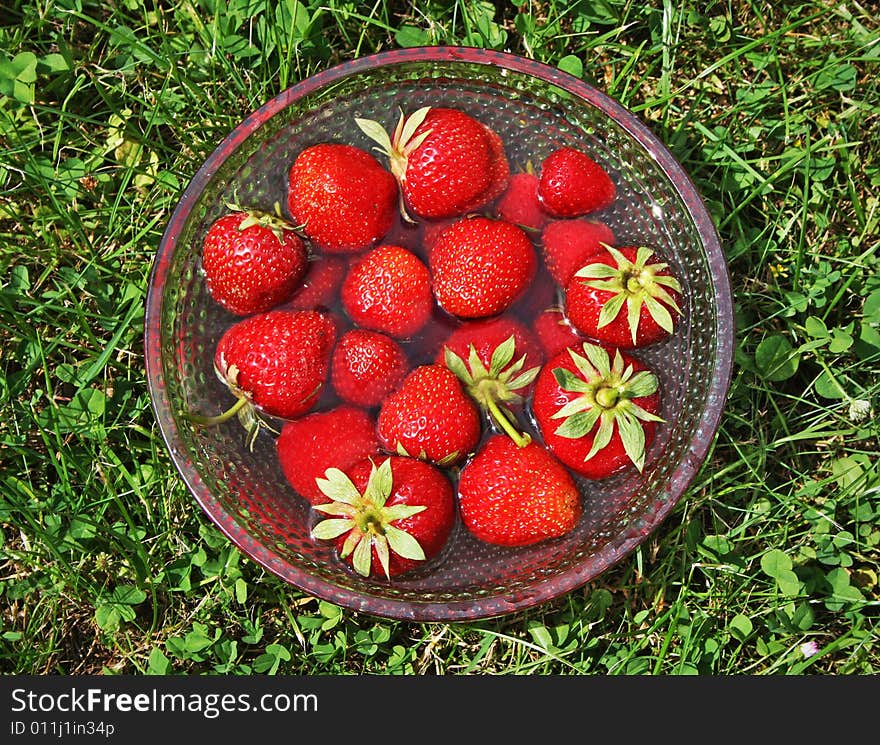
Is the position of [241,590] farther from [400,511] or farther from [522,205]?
[522,205]

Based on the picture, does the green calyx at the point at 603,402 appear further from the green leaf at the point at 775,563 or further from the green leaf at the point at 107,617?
the green leaf at the point at 107,617

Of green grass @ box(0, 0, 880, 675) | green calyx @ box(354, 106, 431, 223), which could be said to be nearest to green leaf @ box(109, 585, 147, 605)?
green grass @ box(0, 0, 880, 675)

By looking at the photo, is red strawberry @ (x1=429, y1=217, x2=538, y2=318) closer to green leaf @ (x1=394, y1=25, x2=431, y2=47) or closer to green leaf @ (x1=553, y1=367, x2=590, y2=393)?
green leaf @ (x1=553, y1=367, x2=590, y2=393)

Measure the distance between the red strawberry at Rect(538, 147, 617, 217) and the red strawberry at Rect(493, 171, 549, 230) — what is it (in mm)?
12

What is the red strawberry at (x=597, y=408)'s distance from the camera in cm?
134

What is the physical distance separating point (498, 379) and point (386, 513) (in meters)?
0.27

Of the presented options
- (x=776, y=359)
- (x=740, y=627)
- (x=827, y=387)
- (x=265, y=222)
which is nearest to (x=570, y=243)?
(x=265, y=222)

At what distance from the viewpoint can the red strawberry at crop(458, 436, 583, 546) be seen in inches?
53.6

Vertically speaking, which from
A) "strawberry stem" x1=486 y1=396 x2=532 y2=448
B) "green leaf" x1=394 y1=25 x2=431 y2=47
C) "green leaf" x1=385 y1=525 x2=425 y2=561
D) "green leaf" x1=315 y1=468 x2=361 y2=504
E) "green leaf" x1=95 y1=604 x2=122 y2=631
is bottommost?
"green leaf" x1=95 y1=604 x2=122 y2=631

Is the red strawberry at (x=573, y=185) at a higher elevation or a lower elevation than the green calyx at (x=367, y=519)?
higher

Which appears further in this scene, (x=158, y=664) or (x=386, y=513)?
(x=158, y=664)

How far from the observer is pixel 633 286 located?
1369 mm

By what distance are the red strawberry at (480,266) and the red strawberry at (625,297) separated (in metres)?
0.10

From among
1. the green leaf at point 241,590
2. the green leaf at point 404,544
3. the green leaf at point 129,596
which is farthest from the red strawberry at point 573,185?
the green leaf at point 129,596
